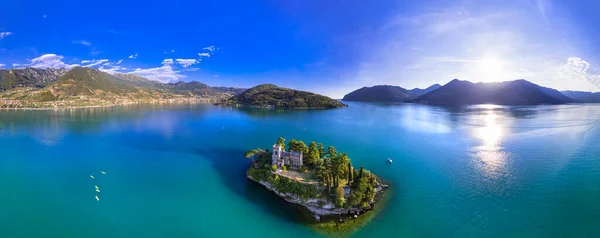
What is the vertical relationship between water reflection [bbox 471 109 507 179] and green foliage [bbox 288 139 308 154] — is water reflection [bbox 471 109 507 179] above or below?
below

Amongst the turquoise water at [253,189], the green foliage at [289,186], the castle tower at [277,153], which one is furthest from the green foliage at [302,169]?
the turquoise water at [253,189]

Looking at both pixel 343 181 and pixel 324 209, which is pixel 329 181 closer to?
pixel 343 181

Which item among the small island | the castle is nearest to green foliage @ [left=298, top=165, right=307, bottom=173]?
the small island

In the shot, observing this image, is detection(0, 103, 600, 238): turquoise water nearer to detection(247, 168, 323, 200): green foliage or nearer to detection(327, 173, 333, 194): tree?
detection(247, 168, 323, 200): green foliage

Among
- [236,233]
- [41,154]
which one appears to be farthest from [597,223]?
[41,154]

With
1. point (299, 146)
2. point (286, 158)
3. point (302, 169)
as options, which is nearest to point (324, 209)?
point (302, 169)

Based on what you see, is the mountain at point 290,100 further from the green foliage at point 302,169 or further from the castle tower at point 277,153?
the green foliage at point 302,169

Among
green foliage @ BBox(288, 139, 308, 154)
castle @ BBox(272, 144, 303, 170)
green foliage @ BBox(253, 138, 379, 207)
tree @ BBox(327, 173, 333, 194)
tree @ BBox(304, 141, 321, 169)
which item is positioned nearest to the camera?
green foliage @ BBox(253, 138, 379, 207)
